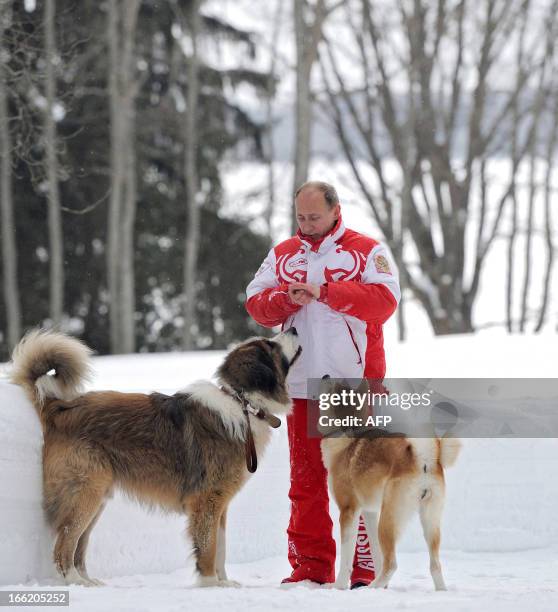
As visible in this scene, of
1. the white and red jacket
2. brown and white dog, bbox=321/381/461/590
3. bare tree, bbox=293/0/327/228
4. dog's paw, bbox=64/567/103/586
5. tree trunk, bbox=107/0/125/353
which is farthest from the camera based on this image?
tree trunk, bbox=107/0/125/353

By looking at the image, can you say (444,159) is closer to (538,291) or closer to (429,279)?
(429,279)

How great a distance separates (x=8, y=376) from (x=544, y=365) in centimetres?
649

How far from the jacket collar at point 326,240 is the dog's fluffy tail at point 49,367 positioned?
1.33 m

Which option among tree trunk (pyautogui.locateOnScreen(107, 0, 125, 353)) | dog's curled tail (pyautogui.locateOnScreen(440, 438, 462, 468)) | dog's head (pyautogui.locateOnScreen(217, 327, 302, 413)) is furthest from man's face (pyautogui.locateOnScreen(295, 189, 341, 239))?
tree trunk (pyautogui.locateOnScreen(107, 0, 125, 353))

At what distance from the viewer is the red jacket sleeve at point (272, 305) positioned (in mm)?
5117

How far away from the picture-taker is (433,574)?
4.81 m

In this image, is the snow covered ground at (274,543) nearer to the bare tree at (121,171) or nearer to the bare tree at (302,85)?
the bare tree at (302,85)

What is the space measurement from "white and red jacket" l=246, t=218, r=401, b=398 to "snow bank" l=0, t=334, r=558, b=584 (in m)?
1.12

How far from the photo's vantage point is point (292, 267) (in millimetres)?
5238

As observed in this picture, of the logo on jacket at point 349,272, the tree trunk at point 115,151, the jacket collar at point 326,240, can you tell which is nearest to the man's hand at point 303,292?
the logo on jacket at point 349,272

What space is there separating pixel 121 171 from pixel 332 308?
1389 cm

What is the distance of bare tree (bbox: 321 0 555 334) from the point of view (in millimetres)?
20422

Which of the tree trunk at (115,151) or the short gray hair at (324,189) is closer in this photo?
the short gray hair at (324,189)

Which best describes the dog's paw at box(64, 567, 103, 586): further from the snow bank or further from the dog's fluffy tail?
the dog's fluffy tail
